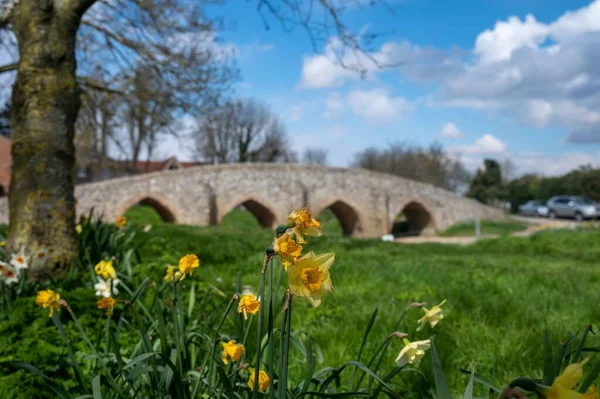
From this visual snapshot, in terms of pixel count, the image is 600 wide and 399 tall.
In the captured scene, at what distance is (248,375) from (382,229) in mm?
26955

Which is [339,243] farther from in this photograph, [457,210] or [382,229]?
[457,210]

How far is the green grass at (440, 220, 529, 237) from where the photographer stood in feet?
93.3

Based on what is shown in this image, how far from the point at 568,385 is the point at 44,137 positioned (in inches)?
179

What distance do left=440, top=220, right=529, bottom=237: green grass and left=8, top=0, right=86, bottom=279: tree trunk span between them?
85.0ft

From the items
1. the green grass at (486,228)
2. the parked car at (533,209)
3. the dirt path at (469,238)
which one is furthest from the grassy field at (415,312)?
the parked car at (533,209)

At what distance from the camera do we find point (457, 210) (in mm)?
31031

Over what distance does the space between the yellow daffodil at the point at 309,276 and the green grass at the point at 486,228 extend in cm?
2812

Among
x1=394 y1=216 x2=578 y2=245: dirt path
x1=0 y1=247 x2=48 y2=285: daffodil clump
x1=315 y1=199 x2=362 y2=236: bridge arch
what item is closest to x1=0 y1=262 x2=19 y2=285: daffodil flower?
x1=0 y1=247 x2=48 y2=285: daffodil clump

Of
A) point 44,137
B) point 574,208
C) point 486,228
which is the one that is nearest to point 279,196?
point 486,228

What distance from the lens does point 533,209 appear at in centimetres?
4216

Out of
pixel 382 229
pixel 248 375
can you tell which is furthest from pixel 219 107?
pixel 382 229

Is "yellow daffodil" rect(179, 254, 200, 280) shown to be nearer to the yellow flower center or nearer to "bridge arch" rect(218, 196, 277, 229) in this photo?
the yellow flower center

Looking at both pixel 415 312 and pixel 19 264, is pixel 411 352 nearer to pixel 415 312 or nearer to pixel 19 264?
pixel 415 312

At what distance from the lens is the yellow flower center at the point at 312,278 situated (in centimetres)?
121
